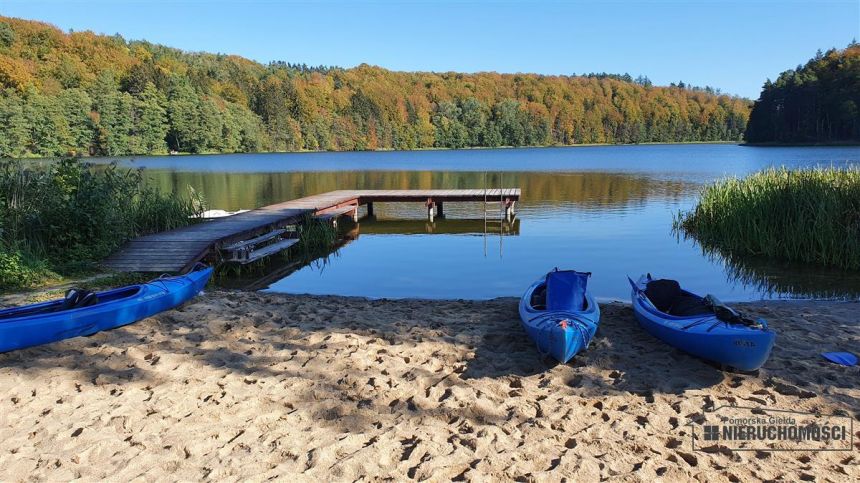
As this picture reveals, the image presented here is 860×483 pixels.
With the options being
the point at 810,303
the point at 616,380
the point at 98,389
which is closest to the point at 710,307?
the point at 616,380

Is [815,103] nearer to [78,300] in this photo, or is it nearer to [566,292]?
[566,292]

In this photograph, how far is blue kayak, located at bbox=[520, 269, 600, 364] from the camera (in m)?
5.34

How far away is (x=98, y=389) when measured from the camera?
4695 millimetres

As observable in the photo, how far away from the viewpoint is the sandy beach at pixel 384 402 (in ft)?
11.8

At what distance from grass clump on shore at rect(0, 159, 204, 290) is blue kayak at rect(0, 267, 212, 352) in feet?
8.32

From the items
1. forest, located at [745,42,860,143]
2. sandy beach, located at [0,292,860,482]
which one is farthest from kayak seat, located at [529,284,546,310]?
forest, located at [745,42,860,143]

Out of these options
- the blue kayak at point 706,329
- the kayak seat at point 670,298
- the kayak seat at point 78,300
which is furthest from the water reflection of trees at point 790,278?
the kayak seat at point 78,300

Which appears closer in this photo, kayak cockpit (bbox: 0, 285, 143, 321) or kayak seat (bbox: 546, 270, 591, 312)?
kayak cockpit (bbox: 0, 285, 143, 321)

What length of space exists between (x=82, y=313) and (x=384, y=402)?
3436mm

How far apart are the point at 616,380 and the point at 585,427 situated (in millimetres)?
1079

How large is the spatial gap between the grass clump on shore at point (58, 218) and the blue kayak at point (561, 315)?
275 inches

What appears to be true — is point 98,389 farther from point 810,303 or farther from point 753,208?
point 753,208

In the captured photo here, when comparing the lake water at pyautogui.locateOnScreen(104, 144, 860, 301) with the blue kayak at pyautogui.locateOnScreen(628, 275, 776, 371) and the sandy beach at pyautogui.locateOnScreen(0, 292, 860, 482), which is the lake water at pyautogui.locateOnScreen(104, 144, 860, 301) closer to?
the blue kayak at pyautogui.locateOnScreen(628, 275, 776, 371)

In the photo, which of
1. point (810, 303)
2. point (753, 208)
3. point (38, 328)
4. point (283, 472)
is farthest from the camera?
point (753, 208)
